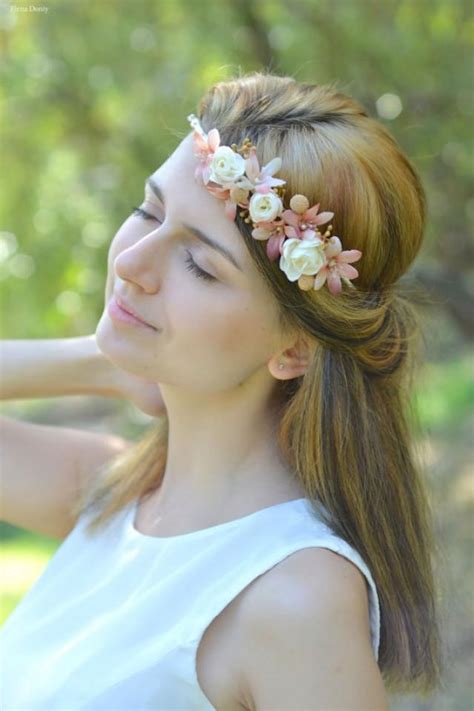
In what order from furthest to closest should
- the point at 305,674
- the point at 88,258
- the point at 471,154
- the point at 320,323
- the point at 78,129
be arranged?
the point at 78,129
the point at 88,258
the point at 471,154
the point at 320,323
the point at 305,674

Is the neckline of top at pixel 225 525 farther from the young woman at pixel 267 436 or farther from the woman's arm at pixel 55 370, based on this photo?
the woman's arm at pixel 55 370

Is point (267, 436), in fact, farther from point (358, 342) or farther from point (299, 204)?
point (299, 204)

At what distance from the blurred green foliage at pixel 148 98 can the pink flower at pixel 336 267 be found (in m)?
1.42

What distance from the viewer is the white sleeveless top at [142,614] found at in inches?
59.9

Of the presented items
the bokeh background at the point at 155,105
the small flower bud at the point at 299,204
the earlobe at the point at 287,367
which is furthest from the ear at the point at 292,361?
the bokeh background at the point at 155,105

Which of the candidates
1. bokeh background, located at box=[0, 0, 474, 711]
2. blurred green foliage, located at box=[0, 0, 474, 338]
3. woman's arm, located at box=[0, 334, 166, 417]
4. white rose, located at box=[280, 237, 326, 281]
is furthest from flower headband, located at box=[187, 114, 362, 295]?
blurred green foliage, located at box=[0, 0, 474, 338]

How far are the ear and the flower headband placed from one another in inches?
5.2

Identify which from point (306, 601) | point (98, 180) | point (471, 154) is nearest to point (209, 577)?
point (306, 601)

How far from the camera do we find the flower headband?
1.54 m

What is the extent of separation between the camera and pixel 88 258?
3.29 metres

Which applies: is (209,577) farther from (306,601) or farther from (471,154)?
(471,154)

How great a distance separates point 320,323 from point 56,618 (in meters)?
0.73

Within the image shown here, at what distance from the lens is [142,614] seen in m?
1.62

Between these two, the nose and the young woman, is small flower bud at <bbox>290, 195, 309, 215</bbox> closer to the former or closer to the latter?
the young woman
